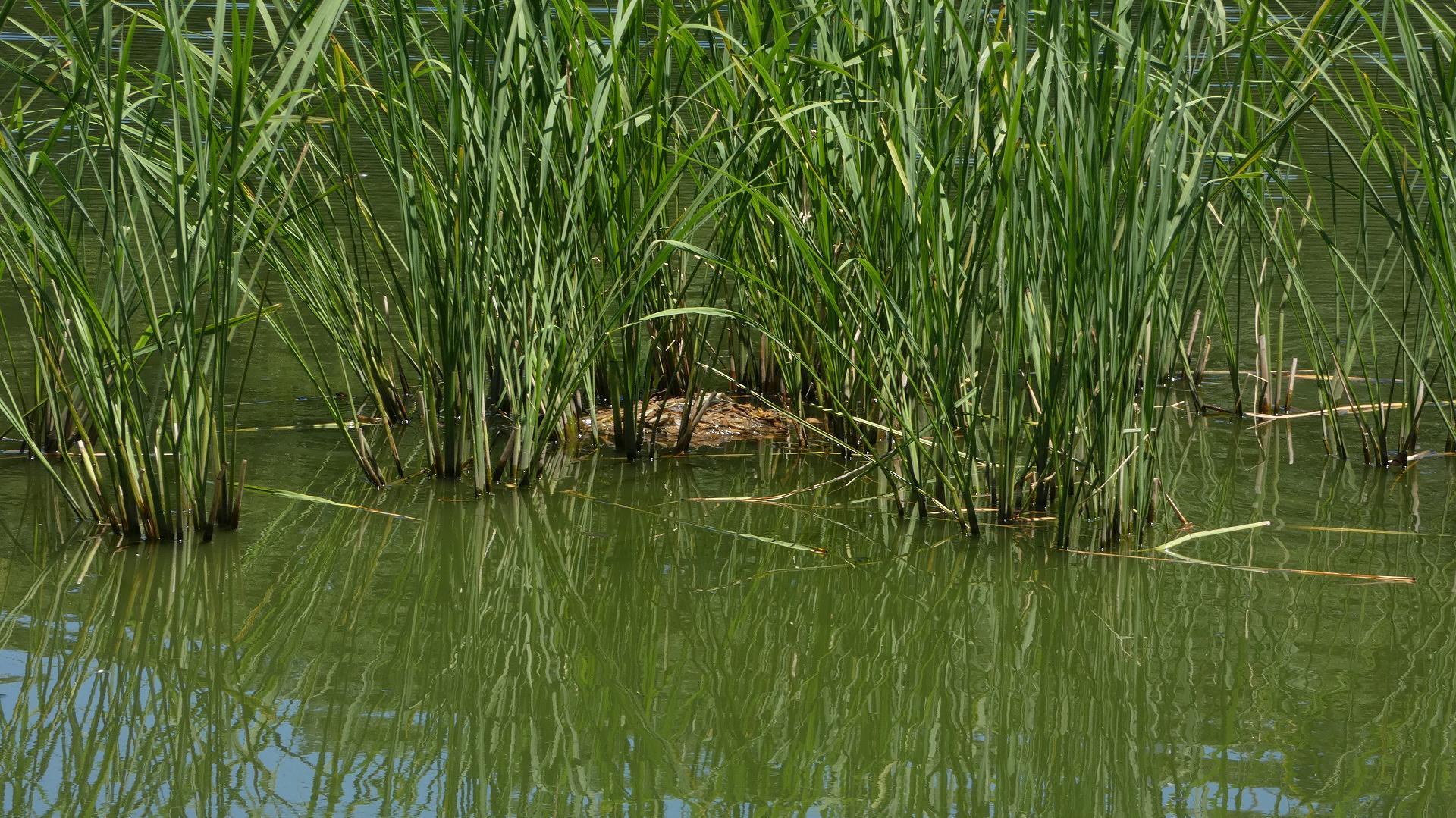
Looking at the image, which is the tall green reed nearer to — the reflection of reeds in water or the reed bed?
the reed bed

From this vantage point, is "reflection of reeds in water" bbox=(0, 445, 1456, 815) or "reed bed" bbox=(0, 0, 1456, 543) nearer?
"reflection of reeds in water" bbox=(0, 445, 1456, 815)

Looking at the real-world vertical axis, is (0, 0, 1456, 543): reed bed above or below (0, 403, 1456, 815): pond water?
above

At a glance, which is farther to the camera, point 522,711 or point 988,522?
point 988,522

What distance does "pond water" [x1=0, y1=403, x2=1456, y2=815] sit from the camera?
1.60 meters

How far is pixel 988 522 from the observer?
247 cm

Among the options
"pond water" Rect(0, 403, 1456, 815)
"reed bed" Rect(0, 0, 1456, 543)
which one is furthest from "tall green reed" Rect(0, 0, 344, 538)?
"pond water" Rect(0, 403, 1456, 815)

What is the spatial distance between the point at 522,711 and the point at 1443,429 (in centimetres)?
210

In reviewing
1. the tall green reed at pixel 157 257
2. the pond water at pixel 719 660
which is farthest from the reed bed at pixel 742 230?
the pond water at pixel 719 660

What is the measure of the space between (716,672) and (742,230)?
4.02ft

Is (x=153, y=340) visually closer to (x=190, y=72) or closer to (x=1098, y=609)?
(x=190, y=72)

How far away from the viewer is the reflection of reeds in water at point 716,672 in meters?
1.61

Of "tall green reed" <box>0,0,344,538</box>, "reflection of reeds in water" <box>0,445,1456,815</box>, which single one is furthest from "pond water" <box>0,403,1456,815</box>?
"tall green reed" <box>0,0,344,538</box>

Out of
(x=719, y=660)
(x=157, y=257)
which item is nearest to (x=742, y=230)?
(x=157, y=257)

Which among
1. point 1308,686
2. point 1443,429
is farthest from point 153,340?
point 1443,429
